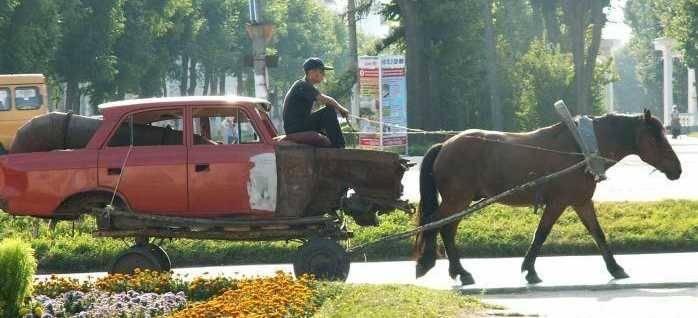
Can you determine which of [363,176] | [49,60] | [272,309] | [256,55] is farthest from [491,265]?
[49,60]

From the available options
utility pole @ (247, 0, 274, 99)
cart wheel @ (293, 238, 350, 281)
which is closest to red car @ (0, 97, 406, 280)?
cart wheel @ (293, 238, 350, 281)

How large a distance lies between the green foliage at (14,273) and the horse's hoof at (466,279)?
19.9 ft

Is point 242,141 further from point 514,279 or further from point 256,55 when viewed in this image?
point 256,55

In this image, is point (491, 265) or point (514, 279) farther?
point (491, 265)

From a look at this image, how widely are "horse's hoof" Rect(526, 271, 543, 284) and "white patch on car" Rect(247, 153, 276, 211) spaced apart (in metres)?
2.95

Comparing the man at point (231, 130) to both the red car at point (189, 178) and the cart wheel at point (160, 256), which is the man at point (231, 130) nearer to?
the red car at point (189, 178)

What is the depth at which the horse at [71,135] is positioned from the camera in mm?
16594

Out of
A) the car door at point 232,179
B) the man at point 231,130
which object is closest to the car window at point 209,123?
the man at point 231,130

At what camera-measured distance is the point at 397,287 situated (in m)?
14.6

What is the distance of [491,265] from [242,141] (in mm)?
4006

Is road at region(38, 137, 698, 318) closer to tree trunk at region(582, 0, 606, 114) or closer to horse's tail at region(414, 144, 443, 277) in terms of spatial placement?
horse's tail at region(414, 144, 443, 277)

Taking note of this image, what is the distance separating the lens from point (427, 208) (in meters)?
17.6

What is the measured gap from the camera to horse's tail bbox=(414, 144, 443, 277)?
17219 mm

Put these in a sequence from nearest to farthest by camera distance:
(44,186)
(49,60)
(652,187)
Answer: (44,186) → (652,187) → (49,60)
